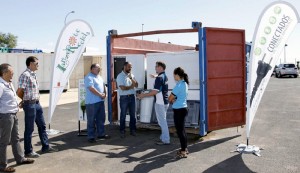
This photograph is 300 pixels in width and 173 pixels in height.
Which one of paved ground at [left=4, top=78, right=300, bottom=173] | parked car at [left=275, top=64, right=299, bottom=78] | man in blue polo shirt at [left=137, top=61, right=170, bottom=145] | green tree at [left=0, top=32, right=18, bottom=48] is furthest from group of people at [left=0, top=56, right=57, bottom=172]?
green tree at [left=0, top=32, right=18, bottom=48]

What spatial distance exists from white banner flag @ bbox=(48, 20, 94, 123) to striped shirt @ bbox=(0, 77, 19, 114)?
284 cm

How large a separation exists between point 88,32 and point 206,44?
10.8ft

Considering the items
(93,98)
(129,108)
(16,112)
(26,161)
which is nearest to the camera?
(16,112)

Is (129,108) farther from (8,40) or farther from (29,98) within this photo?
(8,40)

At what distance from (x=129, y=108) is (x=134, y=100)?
242 millimetres

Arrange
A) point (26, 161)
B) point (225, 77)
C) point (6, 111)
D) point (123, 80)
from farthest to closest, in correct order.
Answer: point (123, 80), point (225, 77), point (26, 161), point (6, 111)

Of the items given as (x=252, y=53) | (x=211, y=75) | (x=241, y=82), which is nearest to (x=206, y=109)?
(x=211, y=75)

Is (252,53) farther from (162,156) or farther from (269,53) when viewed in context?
(162,156)

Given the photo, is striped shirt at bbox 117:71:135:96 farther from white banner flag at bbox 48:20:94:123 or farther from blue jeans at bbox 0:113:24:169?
blue jeans at bbox 0:113:24:169

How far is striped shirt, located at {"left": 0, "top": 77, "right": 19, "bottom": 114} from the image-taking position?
16.7 feet

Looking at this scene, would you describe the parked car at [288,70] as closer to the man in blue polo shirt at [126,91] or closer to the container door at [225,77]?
the container door at [225,77]

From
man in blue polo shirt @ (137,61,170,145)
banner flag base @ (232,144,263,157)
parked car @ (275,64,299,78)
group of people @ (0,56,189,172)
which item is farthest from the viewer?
parked car @ (275,64,299,78)

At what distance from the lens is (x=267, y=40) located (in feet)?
20.0

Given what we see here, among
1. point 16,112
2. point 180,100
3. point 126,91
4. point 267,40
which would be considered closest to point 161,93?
point 180,100
